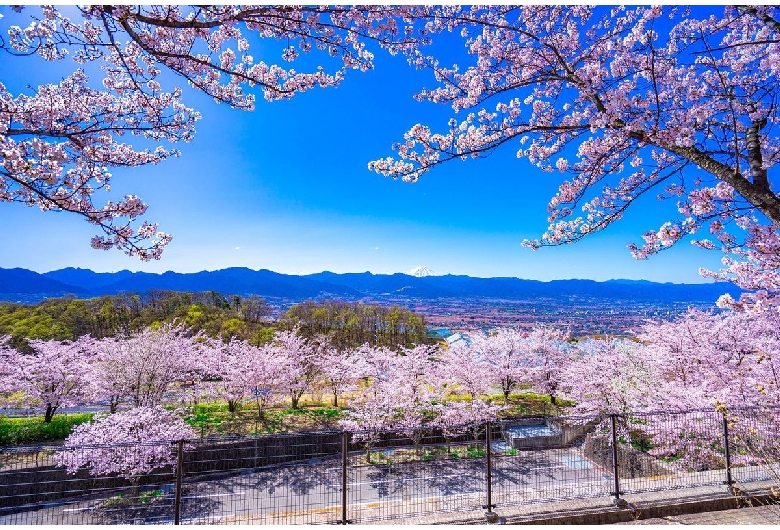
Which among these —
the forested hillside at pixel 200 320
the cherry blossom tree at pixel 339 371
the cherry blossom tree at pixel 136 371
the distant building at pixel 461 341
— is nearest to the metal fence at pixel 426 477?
the cherry blossom tree at pixel 136 371

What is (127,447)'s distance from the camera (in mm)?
8203

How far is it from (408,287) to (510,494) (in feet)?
628

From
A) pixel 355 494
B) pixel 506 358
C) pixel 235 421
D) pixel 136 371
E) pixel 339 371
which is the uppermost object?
pixel 136 371

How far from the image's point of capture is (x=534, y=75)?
12.7ft

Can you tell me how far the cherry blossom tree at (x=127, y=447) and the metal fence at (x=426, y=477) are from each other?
0.18m

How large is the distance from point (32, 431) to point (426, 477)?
11447mm

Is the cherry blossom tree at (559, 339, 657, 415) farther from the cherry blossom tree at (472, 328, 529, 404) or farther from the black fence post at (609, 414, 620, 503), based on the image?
the black fence post at (609, 414, 620, 503)

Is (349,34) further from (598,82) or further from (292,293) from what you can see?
(292,293)

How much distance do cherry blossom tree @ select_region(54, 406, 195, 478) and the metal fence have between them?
0.60 ft

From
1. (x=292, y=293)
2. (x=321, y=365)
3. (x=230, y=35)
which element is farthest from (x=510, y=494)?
(x=292, y=293)

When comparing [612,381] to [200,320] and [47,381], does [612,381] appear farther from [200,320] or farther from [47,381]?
[200,320]

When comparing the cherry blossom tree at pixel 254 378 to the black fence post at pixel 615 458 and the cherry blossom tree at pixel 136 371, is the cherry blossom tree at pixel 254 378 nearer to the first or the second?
the cherry blossom tree at pixel 136 371

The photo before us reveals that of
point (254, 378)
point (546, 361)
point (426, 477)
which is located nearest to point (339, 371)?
point (254, 378)

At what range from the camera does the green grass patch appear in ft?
34.5
